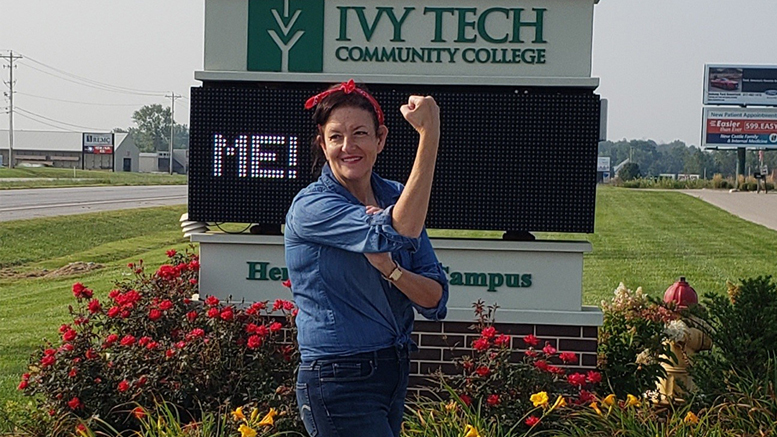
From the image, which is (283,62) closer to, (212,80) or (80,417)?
(212,80)

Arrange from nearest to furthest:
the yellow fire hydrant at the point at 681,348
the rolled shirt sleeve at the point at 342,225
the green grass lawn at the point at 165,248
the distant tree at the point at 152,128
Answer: the rolled shirt sleeve at the point at 342,225 < the yellow fire hydrant at the point at 681,348 < the green grass lawn at the point at 165,248 < the distant tree at the point at 152,128

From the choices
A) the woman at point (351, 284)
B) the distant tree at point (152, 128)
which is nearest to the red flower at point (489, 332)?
the woman at point (351, 284)

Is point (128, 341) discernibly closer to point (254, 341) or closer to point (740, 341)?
point (254, 341)

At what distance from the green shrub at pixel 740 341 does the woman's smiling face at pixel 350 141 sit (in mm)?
3215

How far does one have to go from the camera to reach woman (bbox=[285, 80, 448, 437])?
3195mm

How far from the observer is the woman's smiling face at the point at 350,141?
332 cm

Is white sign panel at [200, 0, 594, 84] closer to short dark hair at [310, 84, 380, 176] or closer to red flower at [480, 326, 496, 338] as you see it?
red flower at [480, 326, 496, 338]

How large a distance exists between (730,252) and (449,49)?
16446mm

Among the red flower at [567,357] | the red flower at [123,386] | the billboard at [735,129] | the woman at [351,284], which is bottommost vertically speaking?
the red flower at [123,386]

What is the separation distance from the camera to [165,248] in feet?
71.2

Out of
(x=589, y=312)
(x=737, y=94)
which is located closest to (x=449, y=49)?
(x=589, y=312)

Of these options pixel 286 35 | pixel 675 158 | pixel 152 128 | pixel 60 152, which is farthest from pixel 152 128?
pixel 286 35

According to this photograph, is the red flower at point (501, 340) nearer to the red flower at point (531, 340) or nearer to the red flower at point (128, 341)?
the red flower at point (531, 340)

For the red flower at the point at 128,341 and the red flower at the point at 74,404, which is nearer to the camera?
the red flower at the point at 74,404
